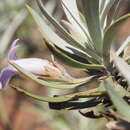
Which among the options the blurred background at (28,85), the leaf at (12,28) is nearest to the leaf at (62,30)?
the blurred background at (28,85)

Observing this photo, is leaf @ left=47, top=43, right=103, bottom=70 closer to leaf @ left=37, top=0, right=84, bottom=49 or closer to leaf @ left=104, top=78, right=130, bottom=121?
leaf @ left=37, top=0, right=84, bottom=49

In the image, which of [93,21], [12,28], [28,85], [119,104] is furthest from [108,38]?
[28,85]

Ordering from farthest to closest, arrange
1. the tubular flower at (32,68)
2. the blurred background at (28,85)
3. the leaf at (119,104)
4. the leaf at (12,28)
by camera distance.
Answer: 1. the leaf at (12,28)
2. the blurred background at (28,85)
3. the tubular flower at (32,68)
4. the leaf at (119,104)

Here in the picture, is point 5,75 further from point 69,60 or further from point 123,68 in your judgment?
point 123,68

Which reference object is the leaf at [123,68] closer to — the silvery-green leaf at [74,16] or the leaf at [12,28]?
the silvery-green leaf at [74,16]

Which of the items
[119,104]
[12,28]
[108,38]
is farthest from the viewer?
[12,28]

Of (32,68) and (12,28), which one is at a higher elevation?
(32,68)

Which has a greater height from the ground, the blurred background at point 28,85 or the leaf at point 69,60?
the leaf at point 69,60

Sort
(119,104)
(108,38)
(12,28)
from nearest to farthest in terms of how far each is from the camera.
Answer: (119,104) < (108,38) < (12,28)
